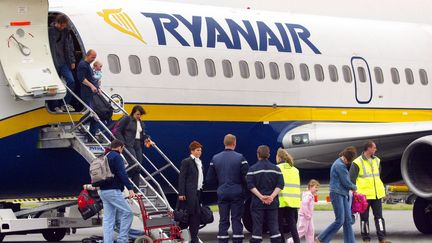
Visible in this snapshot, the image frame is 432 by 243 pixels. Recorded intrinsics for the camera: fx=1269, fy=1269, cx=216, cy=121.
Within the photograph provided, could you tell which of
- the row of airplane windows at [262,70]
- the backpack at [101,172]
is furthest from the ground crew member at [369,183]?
the backpack at [101,172]

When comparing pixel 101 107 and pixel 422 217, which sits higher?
pixel 101 107

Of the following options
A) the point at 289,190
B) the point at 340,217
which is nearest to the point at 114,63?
the point at 289,190

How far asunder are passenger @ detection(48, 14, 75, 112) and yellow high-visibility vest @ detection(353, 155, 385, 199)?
18.3ft

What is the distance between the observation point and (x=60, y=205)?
25250 mm

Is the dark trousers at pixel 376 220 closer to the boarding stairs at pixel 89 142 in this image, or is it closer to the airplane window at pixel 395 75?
the boarding stairs at pixel 89 142

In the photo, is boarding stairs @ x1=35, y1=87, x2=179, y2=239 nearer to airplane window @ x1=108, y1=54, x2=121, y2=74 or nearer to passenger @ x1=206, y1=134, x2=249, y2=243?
airplane window @ x1=108, y1=54, x2=121, y2=74

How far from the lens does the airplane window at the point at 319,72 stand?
27872 mm

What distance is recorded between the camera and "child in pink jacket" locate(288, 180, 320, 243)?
22.3 meters

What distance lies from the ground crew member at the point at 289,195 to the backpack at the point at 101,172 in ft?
9.88

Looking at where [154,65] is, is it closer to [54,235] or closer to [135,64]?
[135,64]

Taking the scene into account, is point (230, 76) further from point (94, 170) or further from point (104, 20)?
point (94, 170)

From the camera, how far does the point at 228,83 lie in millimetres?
25938

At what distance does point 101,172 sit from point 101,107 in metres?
1.96

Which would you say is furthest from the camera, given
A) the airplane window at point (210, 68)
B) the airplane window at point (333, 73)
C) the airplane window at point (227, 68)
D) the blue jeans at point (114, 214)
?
the airplane window at point (333, 73)
